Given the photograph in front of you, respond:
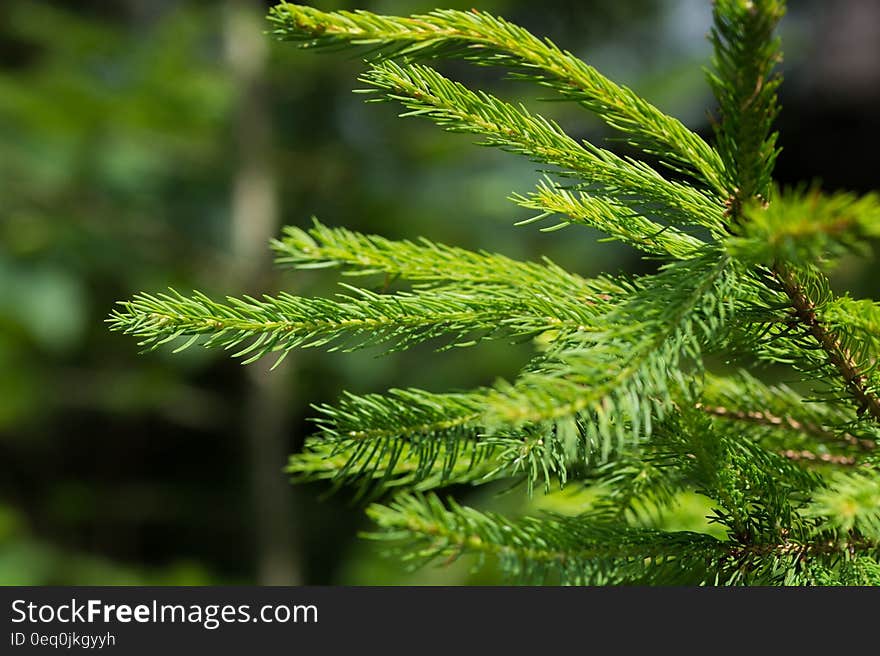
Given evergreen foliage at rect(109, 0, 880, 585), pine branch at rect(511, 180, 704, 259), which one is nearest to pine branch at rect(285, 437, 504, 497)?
evergreen foliage at rect(109, 0, 880, 585)

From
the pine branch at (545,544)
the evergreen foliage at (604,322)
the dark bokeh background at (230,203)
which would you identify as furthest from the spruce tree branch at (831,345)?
the dark bokeh background at (230,203)

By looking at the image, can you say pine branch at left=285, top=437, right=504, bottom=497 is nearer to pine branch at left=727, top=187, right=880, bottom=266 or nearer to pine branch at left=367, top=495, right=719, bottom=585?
pine branch at left=367, top=495, right=719, bottom=585

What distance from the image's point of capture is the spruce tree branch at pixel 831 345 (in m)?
0.38

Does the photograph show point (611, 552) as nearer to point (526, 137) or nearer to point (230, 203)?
point (526, 137)

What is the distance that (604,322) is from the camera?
37 centimetres

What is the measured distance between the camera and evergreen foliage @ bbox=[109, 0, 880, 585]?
34 centimetres

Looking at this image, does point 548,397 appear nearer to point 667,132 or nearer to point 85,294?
point 667,132

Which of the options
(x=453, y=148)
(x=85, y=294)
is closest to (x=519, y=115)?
(x=453, y=148)

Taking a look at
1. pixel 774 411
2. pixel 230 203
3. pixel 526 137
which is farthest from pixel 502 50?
pixel 230 203

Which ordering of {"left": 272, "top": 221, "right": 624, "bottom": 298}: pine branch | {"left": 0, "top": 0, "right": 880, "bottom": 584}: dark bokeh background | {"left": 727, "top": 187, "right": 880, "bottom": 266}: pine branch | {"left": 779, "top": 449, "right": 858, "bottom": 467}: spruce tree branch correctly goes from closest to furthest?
{"left": 727, "top": 187, "right": 880, "bottom": 266}: pine branch
{"left": 272, "top": 221, "right": 624, "bottom": 298}: pine branch
{"left": 779, "top": 449, "right": 858, "bottom": 467}: spruce tree branch
{"left": 0, "top": 0, "right": 880, "bottom": 584}: dark bokeh background

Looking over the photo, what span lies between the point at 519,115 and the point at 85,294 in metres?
2.28

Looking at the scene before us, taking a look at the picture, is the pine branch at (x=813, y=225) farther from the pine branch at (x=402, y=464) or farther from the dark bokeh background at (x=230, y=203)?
the dark bokeh background at (x=230, y=203)

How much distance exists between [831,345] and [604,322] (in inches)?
5.1

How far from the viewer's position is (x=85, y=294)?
2414mm
